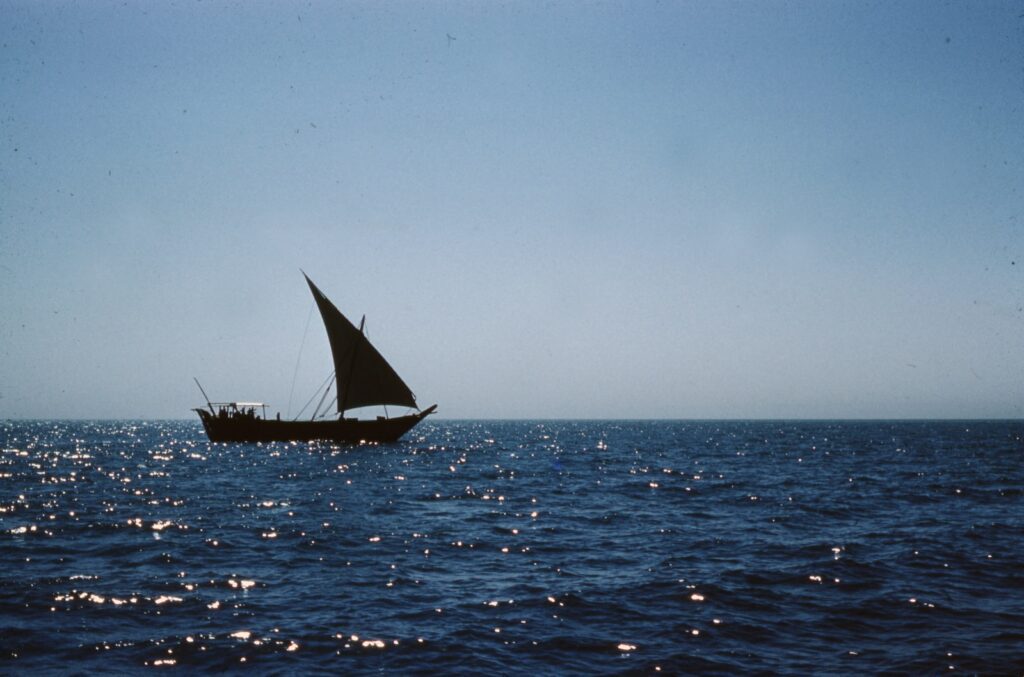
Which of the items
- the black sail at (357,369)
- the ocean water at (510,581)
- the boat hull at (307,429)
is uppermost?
the black sail at (357,369)

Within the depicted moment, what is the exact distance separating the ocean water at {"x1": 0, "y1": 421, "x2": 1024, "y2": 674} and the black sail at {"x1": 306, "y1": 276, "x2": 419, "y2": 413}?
29017mm

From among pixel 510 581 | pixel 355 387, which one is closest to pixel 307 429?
pixel 355 387

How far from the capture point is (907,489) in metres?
31.5

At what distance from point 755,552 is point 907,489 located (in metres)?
19.2

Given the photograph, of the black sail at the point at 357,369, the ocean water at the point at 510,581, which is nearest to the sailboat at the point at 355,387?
the black sail at the point at 357,369

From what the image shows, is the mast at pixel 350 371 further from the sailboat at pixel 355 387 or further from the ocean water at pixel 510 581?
the ocean water at pixel 510 581

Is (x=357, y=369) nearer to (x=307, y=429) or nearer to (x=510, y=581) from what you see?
(x=307, y=429)

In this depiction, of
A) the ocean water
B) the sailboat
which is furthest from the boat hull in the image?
the ocean water

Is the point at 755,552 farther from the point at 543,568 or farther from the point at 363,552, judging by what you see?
the point at 363,552

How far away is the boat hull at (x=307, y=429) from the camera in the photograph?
208 feet

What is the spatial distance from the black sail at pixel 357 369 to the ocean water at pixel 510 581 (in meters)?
29.0

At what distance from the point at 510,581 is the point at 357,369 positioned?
47.0 metres

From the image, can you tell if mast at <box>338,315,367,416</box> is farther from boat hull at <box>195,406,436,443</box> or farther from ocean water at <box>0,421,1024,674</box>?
ocean water at <box>0,421,1024,674</box>

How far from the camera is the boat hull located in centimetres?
6328
